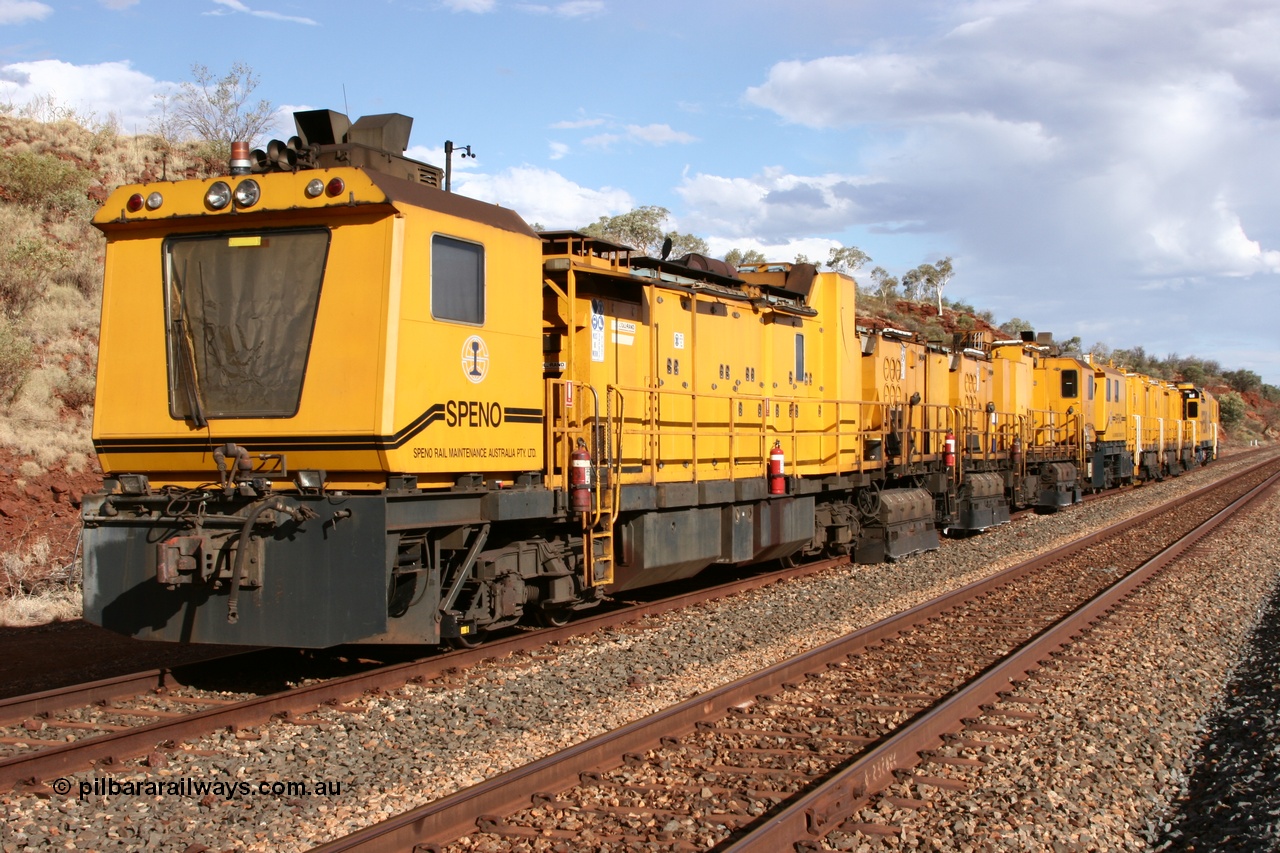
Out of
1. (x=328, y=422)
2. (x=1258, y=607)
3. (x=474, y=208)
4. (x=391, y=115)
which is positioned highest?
(x=391, y=115)

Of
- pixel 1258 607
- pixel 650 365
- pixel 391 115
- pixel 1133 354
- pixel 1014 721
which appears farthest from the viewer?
pixel 1133 354

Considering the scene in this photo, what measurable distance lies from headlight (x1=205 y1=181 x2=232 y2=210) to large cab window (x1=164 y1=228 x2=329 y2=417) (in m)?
0.24

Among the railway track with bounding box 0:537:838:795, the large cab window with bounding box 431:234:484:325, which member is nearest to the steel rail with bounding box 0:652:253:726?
the railway track with bounding box 0:537:838:795

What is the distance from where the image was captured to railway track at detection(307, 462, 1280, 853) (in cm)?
497

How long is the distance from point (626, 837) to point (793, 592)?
26.1ft

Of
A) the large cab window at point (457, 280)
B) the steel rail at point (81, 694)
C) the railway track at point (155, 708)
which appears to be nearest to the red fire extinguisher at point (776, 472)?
the railway track at point (155, 708)

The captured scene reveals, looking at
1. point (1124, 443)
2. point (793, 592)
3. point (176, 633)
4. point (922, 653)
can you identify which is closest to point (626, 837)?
point (176, 633)

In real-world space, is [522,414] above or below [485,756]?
above

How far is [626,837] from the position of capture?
4.98 metres

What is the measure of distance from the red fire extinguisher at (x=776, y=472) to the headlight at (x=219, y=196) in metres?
7.25

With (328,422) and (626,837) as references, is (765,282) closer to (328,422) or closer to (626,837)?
(328,422)

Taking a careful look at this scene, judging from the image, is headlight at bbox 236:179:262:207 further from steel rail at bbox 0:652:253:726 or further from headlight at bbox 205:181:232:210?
steel rail at bbox 0:652:253:726

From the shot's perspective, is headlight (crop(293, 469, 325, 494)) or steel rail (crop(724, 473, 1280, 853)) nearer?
steel rail (crop(724, 473, 1280, 853))

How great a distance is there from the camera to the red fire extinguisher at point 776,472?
12.9 m
